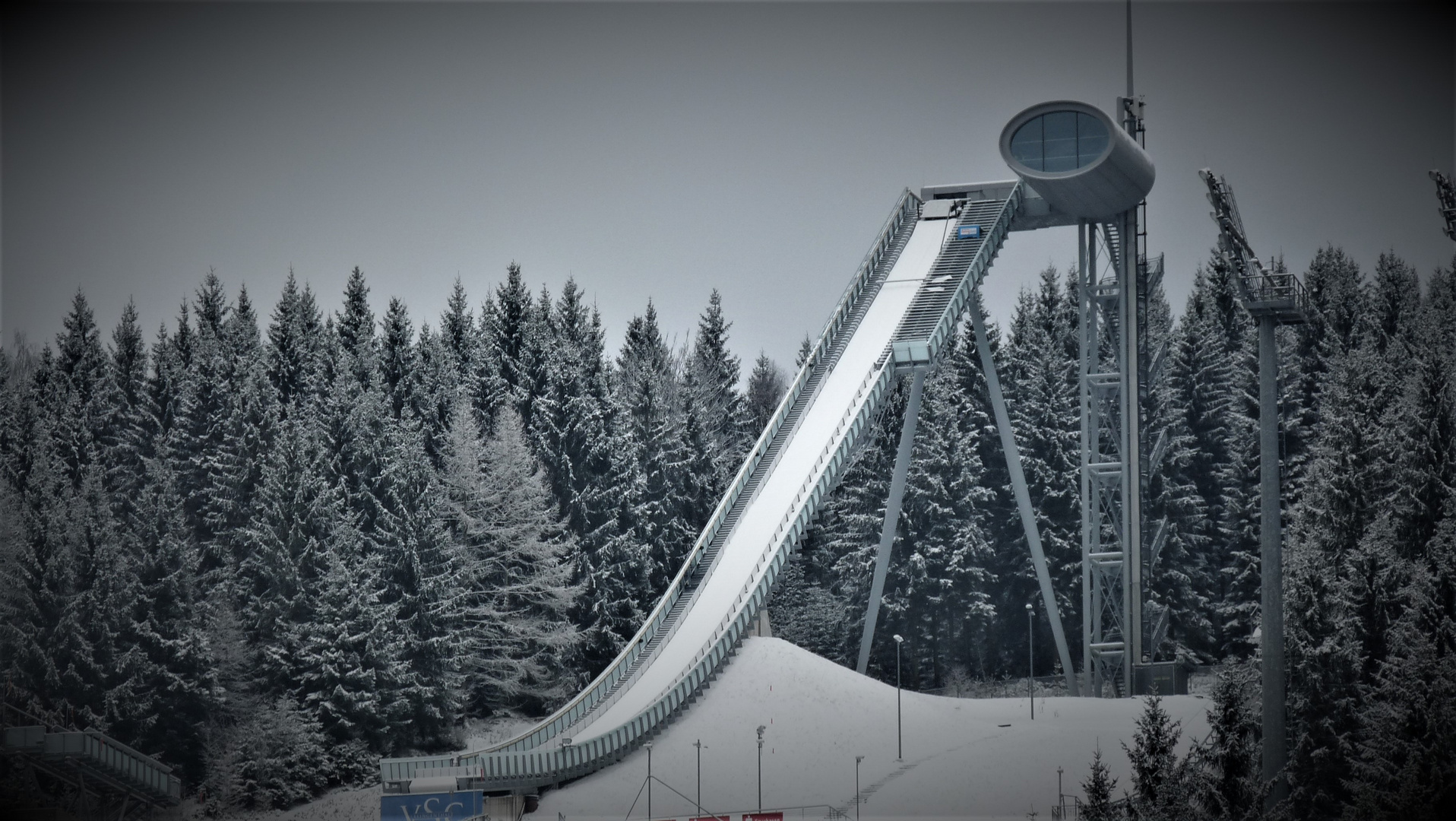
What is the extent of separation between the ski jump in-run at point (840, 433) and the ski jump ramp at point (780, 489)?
6 centimetres

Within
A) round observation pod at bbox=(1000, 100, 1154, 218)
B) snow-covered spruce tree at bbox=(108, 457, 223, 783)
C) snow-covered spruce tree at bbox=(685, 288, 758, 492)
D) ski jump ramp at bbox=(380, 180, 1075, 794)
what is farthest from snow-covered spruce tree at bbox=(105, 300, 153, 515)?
round observation pod at bbox=(1000, 100, 1154, 218)

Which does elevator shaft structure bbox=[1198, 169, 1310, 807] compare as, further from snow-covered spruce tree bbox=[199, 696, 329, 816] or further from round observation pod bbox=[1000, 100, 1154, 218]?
snow-covered spruce tree bbox=[199, 696, 329, 816]

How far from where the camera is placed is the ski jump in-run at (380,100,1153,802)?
5006 cm

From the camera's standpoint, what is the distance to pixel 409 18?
67.9 m

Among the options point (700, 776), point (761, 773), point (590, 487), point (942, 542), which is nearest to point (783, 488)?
point (761, 773)

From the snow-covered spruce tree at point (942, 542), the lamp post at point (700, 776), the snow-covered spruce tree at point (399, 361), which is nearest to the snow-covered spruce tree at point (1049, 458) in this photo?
the snow-covered spruce tree at point (942, 542)

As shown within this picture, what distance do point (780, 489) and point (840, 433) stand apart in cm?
291

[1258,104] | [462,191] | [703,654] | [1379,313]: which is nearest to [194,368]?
[462,191]

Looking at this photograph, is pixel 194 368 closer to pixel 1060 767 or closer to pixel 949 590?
pixel 949 590

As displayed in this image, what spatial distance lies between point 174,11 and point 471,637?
24.1 meters

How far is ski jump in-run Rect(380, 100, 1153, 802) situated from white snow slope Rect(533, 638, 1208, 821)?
1422 mm

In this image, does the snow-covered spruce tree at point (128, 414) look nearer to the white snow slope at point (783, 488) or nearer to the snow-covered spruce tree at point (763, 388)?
the white snow slope at point (783, 488)

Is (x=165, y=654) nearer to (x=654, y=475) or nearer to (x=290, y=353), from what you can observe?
(x=290, y=353)

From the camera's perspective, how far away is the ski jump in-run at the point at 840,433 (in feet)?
164
